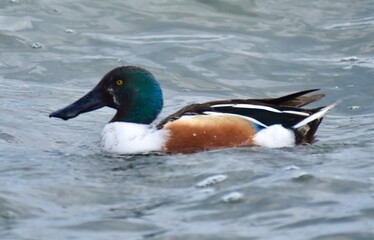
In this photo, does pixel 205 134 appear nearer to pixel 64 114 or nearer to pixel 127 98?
pixel 127 98

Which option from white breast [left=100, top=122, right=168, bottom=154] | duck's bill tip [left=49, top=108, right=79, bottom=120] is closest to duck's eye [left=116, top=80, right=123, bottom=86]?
white breast [left=100, top=122, right=168, bottom=154]

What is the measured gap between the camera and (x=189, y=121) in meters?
9.28

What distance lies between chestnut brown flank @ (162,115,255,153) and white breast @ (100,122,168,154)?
0.31 ft

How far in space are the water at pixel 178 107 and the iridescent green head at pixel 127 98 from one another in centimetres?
39

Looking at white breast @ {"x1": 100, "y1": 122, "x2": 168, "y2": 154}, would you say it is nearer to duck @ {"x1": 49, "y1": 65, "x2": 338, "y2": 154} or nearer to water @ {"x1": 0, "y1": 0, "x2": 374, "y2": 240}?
duck @ {"x1": 49, "y1": 65, "x2": 338, "y2": 154}

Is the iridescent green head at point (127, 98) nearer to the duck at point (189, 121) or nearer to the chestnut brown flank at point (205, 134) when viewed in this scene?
the duck at point (189, 121)

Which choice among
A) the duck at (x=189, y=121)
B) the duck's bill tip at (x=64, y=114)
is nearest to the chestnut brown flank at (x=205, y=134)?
the duck at (x=189, y=121)

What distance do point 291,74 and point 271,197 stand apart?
220 inches

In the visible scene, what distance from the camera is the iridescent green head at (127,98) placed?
976 cm

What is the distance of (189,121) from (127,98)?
774 mm

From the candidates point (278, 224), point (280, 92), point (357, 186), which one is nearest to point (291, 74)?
point (280, 92)

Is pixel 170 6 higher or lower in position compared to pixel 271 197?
higher

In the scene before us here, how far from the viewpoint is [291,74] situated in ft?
42.8

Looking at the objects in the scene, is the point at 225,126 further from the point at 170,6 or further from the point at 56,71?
the point at 170,6
